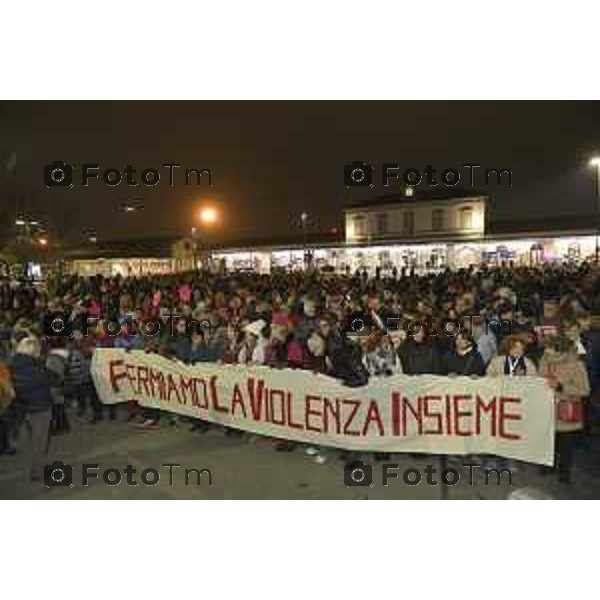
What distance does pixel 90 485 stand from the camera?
7.74 m

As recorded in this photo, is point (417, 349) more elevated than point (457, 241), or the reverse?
point (457, 241)

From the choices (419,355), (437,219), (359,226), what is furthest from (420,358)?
(359,226)

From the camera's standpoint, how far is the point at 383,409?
8.04m

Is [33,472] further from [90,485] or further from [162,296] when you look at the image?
[162,296]

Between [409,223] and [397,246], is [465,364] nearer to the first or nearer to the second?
[397,246]

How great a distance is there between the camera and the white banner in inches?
294

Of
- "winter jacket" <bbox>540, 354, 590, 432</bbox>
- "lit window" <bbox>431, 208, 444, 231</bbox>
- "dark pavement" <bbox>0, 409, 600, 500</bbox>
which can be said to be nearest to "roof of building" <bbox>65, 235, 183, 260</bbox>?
"lit window" <bbox>431, 208, 444, 231</bbox>

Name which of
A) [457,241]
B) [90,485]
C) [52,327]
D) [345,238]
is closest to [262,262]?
[345,238]

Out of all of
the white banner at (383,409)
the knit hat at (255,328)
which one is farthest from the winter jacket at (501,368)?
the knit hat at (255,328)

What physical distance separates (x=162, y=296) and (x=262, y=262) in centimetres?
4607

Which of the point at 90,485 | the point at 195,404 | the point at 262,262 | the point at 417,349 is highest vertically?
the point at 262,262

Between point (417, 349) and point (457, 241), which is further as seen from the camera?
point (457, 241)

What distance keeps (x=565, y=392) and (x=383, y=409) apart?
1.97 m

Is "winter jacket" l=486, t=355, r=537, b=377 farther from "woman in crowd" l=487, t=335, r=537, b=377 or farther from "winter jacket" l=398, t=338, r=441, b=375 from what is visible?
"winter jacket" l=398, t=338, r=441, b=375
